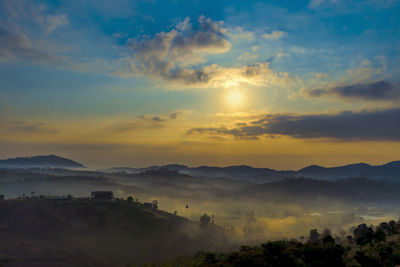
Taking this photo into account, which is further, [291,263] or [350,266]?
[350,266]

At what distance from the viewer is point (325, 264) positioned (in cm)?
6353

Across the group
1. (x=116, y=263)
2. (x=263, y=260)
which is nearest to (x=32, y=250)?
(x=116, y=263)

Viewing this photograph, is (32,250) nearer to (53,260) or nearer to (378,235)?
(53,260)

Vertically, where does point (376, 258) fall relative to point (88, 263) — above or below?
above

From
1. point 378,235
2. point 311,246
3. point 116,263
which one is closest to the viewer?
point 311,246

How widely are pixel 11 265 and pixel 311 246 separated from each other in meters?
158

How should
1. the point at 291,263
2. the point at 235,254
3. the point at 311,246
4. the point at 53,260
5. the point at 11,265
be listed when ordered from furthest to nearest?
the point at 53,260 < the point at 11,265 < the point at 311,246 < the point at 235,254 < the point at 291,263

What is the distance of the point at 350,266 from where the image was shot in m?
65.7

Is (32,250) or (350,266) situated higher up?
(350,266)

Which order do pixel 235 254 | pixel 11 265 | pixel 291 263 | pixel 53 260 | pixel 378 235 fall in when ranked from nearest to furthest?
pixel 291 263, pixel 235 254, pixel 378 235, pixel 11 265, pixel 53 260

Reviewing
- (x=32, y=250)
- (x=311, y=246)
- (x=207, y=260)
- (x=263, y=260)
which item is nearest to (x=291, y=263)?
(x=263, y=260)

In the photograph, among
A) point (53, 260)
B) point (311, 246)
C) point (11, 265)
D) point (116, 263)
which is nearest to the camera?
point (311, 246)

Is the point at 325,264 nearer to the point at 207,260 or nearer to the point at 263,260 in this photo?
the point at 263,260

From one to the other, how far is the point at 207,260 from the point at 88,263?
482ft
